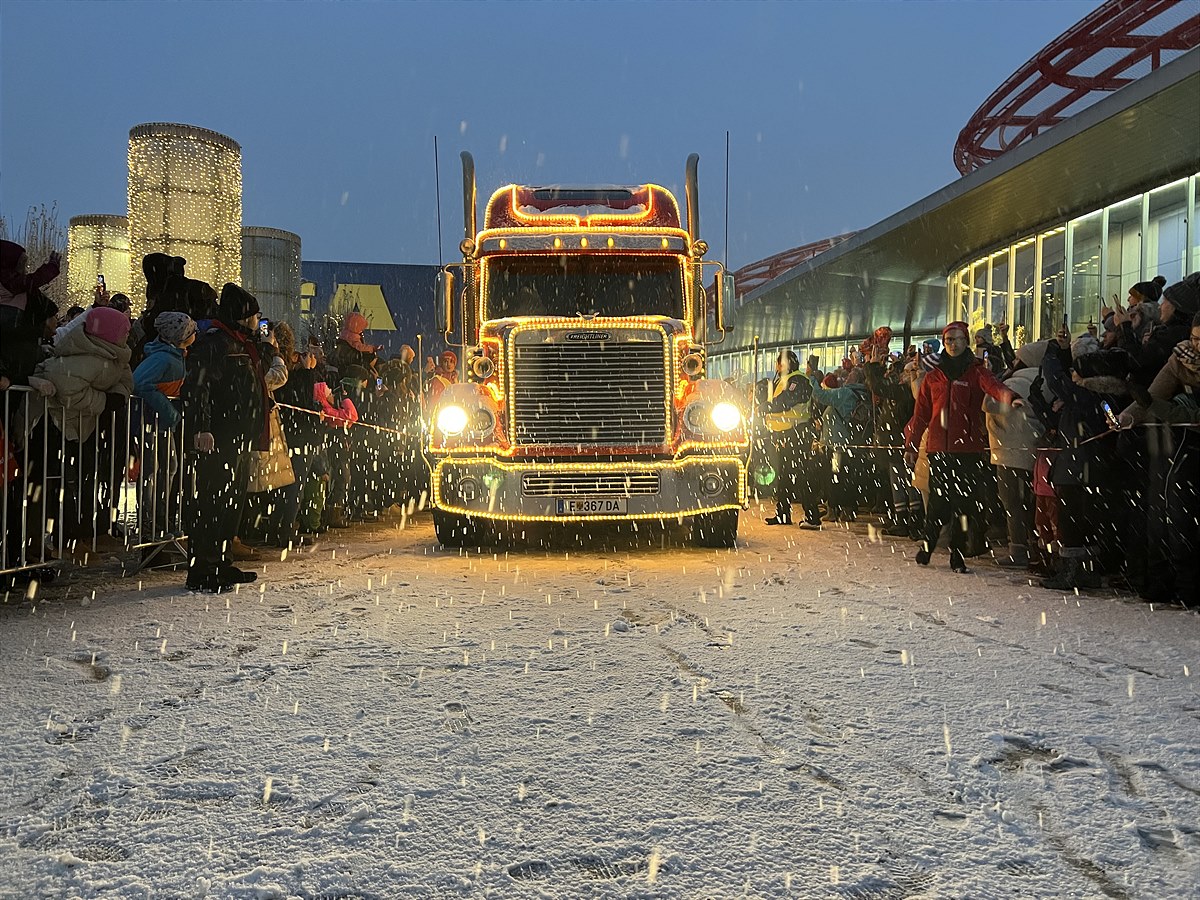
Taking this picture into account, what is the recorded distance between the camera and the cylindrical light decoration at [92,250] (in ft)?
83.8

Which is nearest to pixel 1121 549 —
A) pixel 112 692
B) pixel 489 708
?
pixel 489 708

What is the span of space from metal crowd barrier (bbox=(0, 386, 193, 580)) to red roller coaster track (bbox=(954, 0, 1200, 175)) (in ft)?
61.5

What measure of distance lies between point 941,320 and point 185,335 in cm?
2604

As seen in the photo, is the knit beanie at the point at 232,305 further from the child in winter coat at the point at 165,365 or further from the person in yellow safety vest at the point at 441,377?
the person in yellow safety vest at the point at 441,377

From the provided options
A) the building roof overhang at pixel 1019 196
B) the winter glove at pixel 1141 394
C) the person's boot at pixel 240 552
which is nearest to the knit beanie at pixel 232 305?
the person's boot at pixel 240 552

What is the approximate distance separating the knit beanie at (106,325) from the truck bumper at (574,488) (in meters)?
2.83

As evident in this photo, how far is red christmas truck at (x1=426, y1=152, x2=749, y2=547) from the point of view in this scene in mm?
8430

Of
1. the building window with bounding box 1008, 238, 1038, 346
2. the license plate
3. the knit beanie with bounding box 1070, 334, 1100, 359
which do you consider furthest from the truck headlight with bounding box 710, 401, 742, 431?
the building window with bounding box 1008, 238, 1038, 346

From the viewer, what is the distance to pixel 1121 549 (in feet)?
23.0

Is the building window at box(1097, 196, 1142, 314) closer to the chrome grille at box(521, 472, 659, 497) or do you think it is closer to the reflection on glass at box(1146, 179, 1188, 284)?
the reflection on glass at box(1146, 179, 1188, 284)

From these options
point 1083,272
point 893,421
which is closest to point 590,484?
point 893,421

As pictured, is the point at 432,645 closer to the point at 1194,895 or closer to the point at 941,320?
the point at 1194,895

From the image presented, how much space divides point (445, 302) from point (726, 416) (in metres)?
3.03

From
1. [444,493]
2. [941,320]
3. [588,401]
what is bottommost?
[444,493]
